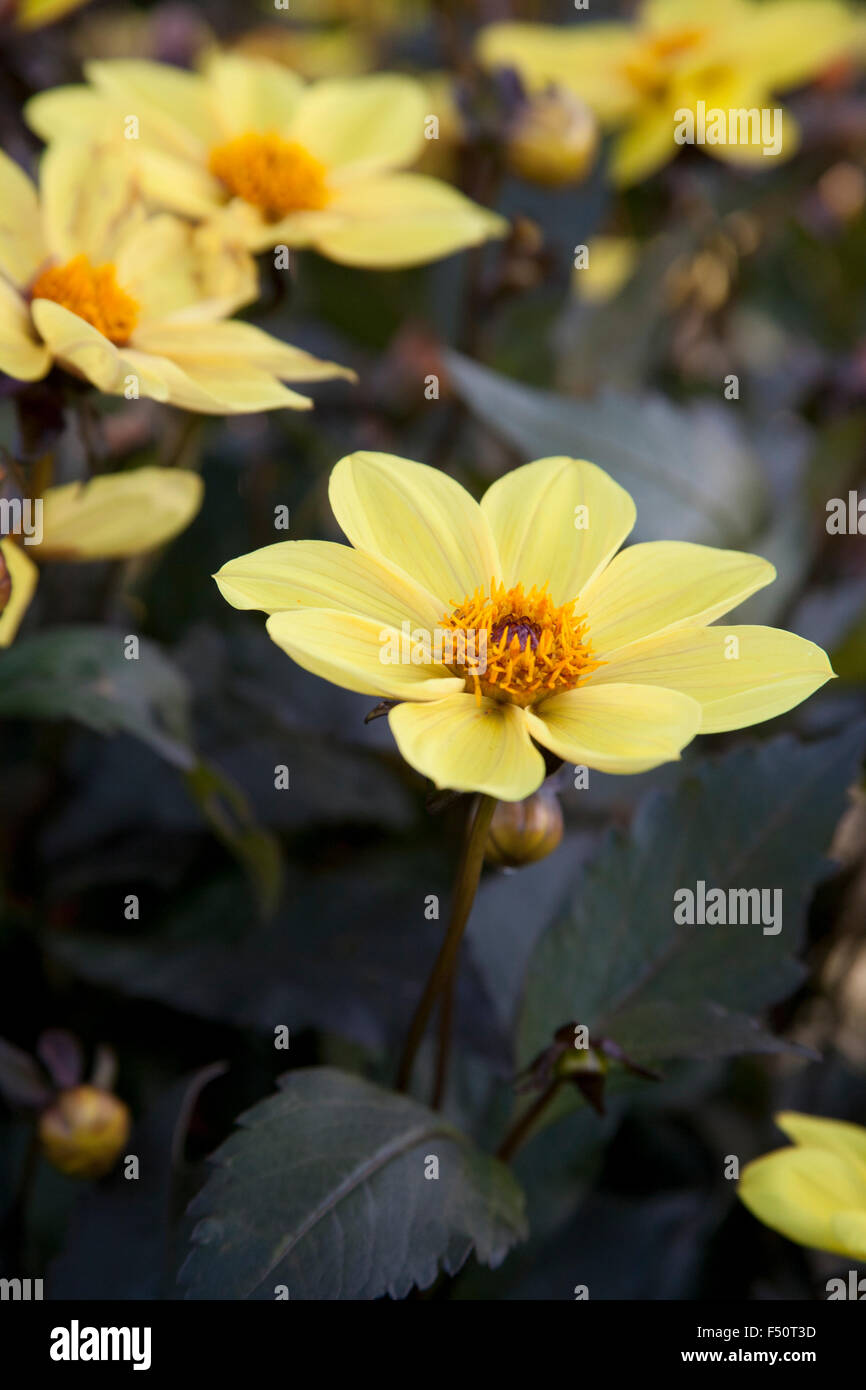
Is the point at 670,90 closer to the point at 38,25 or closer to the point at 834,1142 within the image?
the point at 38,25

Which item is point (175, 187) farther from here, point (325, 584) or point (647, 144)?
point (647, 144)

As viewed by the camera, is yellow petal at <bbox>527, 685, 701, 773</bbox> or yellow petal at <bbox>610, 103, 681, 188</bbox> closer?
yellow petal at <bbox>527, 685, 701, 773</bbox>

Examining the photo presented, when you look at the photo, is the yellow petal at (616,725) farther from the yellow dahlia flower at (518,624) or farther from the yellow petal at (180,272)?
the yellow petal at (180,272)

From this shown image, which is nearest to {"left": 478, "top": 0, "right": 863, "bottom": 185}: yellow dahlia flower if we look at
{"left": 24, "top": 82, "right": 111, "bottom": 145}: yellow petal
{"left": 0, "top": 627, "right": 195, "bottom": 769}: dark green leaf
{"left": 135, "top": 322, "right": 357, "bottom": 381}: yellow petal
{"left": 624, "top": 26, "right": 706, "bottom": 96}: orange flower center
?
{"left": 624, "top": 26, "right": 706, "bottom": 96}: orange flower center

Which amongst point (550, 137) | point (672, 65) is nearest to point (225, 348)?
point (550, 137)

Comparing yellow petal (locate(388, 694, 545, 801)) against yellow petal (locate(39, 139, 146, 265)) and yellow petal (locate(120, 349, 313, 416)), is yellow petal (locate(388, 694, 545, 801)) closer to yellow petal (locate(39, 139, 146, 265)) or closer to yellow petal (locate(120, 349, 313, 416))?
yellow petal (locate(120, 349, 313, 416))
